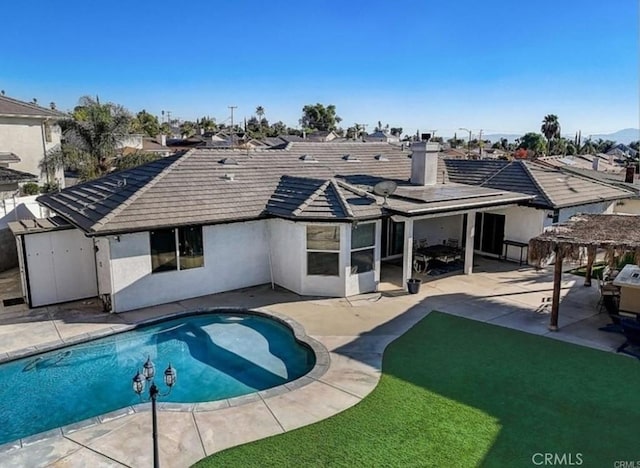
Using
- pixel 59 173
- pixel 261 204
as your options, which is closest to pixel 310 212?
pixel 261 204

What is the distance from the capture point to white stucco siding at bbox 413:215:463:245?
21.1m

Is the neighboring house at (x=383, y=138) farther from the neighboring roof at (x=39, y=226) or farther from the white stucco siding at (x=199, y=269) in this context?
the neighboring roof at (x=39, y=226)

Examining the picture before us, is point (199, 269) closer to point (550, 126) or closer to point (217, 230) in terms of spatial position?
point (217, 230)

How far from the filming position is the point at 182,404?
8.78 meters

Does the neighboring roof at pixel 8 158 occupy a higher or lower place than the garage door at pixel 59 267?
higher

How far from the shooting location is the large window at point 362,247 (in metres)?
15.5

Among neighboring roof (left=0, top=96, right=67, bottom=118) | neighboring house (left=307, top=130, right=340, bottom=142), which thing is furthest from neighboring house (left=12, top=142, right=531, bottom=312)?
neighboring house (left=307, top=130, right=340, bottom=142)

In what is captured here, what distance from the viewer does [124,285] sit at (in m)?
14.0

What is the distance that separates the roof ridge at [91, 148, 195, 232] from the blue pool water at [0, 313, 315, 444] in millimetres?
3392

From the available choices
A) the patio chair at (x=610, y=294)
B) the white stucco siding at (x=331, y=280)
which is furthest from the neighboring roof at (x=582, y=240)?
the white stucco siding at (x=331, y=280)

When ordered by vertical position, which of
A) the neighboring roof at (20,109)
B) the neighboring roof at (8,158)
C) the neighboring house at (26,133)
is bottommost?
the neighboring roof at (8,158)

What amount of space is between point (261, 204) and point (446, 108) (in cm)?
4410

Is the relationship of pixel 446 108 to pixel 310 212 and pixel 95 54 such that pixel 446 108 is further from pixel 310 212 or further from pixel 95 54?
pixel 310 212

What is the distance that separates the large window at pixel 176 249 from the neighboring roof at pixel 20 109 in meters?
23.0
